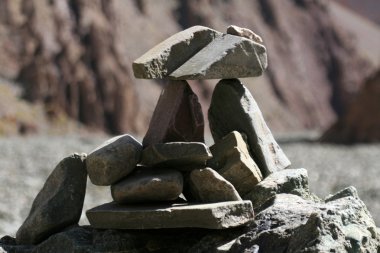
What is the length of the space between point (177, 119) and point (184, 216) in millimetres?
1318

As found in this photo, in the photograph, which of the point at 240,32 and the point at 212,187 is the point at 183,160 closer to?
the point at 212,187

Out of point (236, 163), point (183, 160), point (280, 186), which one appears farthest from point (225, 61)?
point (280, 186)

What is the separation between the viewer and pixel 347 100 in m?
130

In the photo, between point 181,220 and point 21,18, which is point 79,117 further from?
point 181,220

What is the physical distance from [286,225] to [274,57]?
118 metres

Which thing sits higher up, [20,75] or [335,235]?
[335,235]

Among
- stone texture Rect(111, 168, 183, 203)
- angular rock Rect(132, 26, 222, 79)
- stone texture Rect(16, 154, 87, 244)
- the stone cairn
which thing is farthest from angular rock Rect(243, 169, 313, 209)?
stone texture Rect(16, 154, 87, 244)

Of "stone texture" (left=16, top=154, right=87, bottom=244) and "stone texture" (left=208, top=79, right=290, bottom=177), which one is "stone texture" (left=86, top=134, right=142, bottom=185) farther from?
"stone texture" (left=208, top=79, right=290, bottom=177)

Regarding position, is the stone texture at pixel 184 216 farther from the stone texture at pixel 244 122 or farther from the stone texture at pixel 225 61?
the stone texture at pixel 225 61

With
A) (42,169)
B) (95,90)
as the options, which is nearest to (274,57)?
(95,90)

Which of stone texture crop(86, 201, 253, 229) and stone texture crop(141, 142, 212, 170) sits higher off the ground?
stone texture crop(141, 142, 212, 170)

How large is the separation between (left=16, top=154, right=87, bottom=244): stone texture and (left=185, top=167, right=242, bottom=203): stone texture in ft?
4.41

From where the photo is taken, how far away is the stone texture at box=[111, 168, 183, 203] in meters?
7.84

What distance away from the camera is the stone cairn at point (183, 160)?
7.82m
